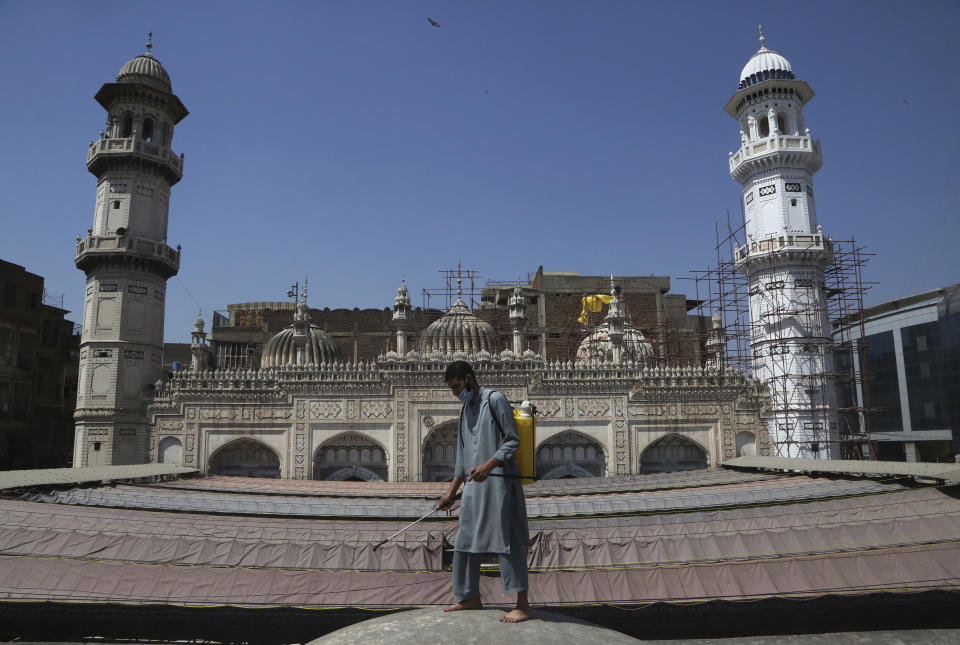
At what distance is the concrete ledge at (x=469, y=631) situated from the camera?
5.49 meters

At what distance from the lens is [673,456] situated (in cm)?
2823

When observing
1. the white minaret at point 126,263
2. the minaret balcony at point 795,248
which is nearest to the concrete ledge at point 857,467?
the minaret balcony at point 795,248

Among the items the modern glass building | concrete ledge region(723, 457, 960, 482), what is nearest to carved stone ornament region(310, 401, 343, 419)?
concrete ledge region(723, 457, 960, 482)

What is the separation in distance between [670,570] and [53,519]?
10884 millimetres

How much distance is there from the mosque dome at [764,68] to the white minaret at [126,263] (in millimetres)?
30030

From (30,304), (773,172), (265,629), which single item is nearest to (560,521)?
(265,629)

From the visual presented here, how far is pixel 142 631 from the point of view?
9.35m

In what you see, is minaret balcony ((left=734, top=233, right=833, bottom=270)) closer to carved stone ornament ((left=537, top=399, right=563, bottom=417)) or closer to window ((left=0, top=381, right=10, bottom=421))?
carved stone ornament ((left=537, top=399, right=563, bottom=417))

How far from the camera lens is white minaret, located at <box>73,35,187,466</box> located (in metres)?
28.2

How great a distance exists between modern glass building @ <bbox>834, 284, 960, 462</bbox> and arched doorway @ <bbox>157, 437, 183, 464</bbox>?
115 ft

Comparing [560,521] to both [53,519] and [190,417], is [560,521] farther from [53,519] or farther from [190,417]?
[190,417]

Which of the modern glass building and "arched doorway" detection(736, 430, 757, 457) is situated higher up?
the modern glass building

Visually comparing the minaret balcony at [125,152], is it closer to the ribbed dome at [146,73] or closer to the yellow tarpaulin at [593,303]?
the ribbed dome at [146,73]

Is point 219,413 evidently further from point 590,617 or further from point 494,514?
point 494,514
